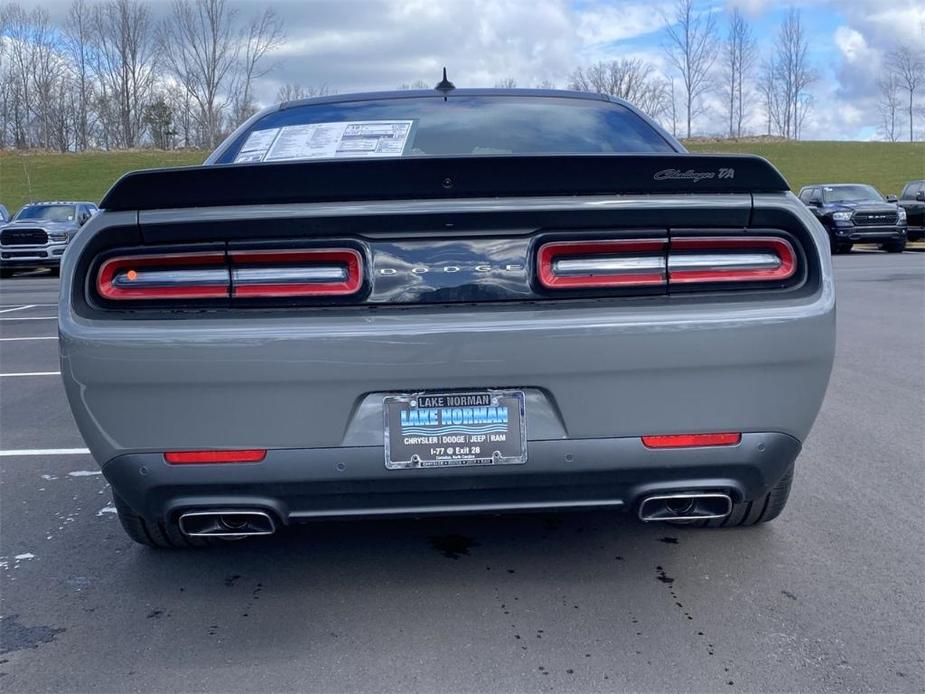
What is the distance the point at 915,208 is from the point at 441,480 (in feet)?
88.2

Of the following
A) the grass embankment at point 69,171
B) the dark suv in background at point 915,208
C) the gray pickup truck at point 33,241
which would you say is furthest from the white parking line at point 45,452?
the grass embankment at point 69,171

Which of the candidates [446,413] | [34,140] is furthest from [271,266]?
[34,140]

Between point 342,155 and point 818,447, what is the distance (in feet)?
10.4

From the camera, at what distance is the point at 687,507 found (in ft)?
9.70

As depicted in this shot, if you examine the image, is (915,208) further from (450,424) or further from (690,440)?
(450,424)

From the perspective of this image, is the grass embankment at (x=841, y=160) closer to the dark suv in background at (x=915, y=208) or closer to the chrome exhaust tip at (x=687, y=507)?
the dark suv in background at (x=915, y=208)

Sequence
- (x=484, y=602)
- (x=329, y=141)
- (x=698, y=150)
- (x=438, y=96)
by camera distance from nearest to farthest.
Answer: (x=484, y=602)
(x=329, y=141)
(x=438, y=96)
(x=698, y=150)

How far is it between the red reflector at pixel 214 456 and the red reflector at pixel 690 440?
3.65 ft

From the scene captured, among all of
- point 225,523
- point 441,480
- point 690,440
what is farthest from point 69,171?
point 690,440

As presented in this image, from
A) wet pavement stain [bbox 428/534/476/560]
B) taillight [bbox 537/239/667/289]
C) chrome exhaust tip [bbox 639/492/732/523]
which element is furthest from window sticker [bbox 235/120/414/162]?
chrome exhaust tip [bbox 639/492/732/523]

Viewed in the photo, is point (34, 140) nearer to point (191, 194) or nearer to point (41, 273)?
point (41, 273)

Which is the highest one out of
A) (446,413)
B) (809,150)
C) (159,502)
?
(809,150)

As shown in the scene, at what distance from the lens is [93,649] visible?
293 cm

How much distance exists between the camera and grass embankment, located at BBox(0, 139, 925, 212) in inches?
2002
